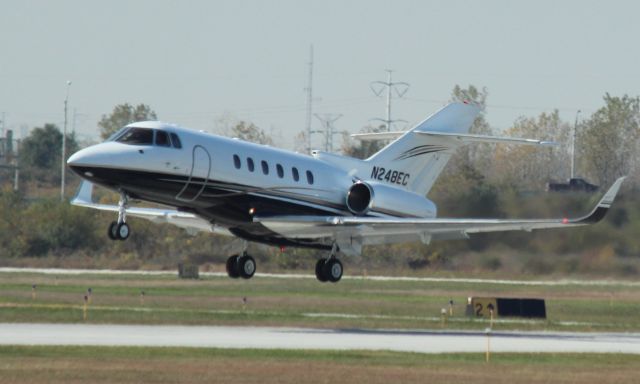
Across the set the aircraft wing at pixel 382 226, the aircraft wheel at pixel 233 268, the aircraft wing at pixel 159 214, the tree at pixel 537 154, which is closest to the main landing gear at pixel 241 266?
the aircraft wheel at pixel 233 268

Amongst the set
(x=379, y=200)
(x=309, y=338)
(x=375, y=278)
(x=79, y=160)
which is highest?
(x=79, y=160)

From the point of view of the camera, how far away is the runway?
3325 cm

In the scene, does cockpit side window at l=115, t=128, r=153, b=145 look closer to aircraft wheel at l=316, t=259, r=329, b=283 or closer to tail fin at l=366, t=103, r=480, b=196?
aircraft wheel at l=316, t=259, r=329, b=283

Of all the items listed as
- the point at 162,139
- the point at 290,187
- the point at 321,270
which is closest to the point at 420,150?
the point at 321,270

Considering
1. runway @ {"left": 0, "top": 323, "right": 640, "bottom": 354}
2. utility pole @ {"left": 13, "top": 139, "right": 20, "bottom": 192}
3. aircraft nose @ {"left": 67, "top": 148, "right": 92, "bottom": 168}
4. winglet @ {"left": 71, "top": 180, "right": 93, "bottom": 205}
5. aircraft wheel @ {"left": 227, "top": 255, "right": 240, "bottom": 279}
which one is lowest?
runway @ {"left": 0, "top": 323, "right": 640, "bottom": 354}

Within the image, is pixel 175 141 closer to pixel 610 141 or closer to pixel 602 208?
pixel 602 208

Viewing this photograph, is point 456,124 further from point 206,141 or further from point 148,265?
point 148,265

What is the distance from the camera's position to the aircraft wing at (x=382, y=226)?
36031 millimetres

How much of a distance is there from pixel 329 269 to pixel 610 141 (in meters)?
49.4

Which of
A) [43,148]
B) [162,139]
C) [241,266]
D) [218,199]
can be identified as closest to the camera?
[162,139]

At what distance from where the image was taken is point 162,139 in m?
33.2

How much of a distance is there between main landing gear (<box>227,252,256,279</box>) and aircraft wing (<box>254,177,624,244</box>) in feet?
4.73

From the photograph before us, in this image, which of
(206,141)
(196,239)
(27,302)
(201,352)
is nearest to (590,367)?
(201,352)

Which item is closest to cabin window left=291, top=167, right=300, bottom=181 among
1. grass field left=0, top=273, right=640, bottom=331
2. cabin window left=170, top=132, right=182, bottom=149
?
cabin window left=170, top=132, right=182, bottom=149
